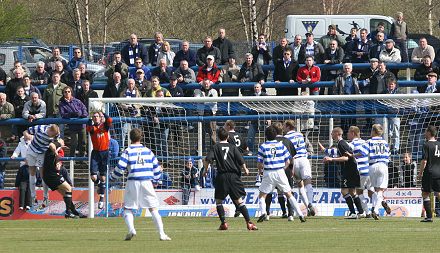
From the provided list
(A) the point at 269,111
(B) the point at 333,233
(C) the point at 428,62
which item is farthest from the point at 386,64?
(B) the point at 333,233

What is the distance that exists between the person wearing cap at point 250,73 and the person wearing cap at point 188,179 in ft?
11.9

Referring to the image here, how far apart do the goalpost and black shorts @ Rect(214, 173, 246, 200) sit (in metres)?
5.19

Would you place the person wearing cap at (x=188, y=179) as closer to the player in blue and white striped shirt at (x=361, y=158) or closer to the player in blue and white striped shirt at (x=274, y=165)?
the player in blue and white striped shirt at (x=361, y=158)

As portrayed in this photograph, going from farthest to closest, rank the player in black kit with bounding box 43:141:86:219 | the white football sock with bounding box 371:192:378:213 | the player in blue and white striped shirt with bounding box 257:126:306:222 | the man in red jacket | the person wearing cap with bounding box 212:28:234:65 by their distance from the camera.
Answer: the person wearing cap with bounding box 212:28:234:65 → the man in red jacket → the player in black kit with bounding box 43:141:86:219 → the white football sock with bounding box 371:192:378:213 → the player in blue and white striped shirt with bounding box 257:126:306:222

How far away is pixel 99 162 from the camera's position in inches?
941

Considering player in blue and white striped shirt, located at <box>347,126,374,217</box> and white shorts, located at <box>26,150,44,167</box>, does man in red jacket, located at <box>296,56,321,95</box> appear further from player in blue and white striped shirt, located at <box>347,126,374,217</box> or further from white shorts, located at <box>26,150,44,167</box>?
white shorts, located at <box>26,150,44,167</box>

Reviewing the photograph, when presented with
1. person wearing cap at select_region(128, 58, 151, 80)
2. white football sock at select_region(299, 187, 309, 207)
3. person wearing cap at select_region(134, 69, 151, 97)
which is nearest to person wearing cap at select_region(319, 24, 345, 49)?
person wearing cap at select_region(128, 58, 151, 80)

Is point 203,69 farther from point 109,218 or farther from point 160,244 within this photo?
point 160,244

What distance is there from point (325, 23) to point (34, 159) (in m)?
18.4

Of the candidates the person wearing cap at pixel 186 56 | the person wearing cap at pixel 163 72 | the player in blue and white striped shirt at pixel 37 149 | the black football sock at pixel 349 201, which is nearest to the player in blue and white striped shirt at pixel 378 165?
the black football sock at pixel 349 201

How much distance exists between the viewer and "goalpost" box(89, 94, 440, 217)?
2433 cm

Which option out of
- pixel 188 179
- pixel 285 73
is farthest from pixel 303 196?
pixel 285 73

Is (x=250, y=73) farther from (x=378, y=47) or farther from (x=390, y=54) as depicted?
(x=390, y=54)

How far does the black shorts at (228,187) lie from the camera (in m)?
18.9
